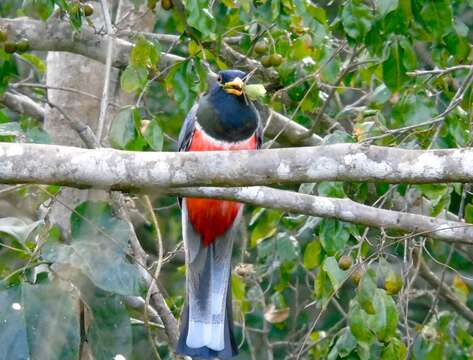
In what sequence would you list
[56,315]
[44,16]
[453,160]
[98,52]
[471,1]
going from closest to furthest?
[453,160], [56,315], [471,1], [44,16], [98,52]

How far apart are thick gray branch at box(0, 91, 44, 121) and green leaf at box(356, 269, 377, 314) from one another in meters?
2.27

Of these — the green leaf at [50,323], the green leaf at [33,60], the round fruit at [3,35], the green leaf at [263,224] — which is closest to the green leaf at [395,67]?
the green leaf at [263,224]

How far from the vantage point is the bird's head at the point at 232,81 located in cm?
386

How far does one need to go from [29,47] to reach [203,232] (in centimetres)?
105

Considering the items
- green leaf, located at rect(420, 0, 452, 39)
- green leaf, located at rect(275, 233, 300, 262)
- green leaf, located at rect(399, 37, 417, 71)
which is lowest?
green leaf, located at rect(275, 233, 300, 262)

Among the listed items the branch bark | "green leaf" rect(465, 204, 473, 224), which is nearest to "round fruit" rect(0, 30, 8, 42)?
"green leaf" rect(465, 204, 473, 224)

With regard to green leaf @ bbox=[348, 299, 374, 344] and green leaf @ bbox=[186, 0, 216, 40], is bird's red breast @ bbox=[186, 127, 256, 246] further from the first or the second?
green leaf @ bbox=[348, 299, 374, 344]

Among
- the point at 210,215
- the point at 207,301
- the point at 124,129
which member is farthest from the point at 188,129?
the point at 207,301

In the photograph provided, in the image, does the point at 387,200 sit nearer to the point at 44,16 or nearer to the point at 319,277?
the point at 319,277

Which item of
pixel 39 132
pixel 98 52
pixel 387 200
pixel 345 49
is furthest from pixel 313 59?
pixel 39 132

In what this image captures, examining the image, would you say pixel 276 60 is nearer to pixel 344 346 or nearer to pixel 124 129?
pixel 124 129

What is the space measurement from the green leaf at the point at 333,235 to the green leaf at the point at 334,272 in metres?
0.03

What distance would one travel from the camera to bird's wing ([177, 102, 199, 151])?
4.11 m

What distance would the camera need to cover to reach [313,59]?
4246mm
